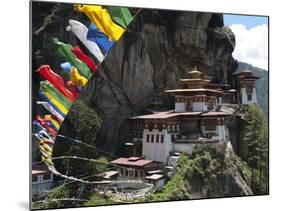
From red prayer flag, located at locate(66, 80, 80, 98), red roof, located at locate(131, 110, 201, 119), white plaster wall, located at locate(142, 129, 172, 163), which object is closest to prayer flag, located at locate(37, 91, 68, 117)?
red prayer flag, located at locate(66, 80, 80, 98)

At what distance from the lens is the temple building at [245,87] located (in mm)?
7703

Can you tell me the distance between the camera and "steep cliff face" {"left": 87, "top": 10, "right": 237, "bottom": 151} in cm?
681

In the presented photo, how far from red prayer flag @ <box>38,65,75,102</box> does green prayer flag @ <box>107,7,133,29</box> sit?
3.52 feet

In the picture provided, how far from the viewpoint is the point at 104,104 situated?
6785 millimetres

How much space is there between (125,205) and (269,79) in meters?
2.97

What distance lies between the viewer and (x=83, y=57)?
6.56m

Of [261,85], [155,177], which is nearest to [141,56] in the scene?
[155,177]

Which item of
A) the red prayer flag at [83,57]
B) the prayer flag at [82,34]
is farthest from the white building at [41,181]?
the prayer flag at [82,34]

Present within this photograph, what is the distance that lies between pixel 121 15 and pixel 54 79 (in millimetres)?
1234

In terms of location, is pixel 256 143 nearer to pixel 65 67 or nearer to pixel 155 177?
pixel 155 177

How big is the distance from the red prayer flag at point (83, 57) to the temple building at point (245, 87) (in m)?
2.27

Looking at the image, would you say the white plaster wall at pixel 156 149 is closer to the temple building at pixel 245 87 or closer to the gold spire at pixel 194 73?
the gold spire at pixel 194 73

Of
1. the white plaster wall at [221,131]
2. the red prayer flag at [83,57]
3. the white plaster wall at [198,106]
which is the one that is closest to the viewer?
the red prayer flag at [83,57]

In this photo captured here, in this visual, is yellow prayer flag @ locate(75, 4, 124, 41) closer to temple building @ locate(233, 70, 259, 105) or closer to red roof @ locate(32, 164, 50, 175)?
A: red roof @ locate(32, 164, 50, 175)
